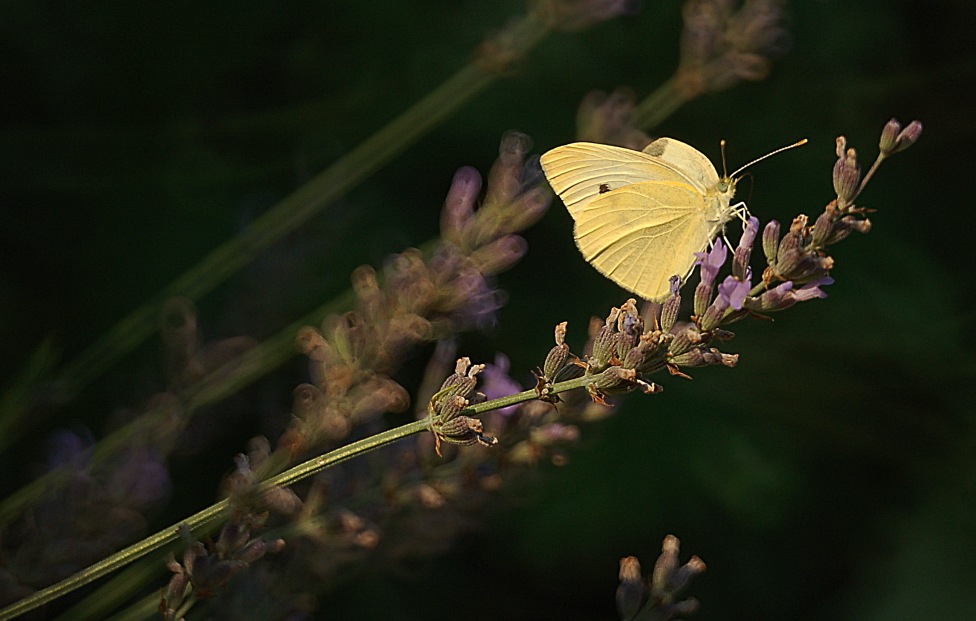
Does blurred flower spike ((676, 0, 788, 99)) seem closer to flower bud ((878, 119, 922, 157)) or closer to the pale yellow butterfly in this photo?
the pale yellow butterfly

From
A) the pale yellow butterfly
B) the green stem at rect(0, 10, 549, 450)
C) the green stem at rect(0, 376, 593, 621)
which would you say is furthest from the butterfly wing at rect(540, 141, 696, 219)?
the green stem at rect(0, 376, 593, 621)

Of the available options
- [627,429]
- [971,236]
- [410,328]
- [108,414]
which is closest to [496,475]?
[410,328]

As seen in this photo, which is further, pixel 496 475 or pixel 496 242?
pixel 496 242

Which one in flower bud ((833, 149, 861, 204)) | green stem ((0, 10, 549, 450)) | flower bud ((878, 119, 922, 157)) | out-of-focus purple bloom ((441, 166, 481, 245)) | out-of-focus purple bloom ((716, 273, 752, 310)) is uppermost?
green stem ((0, 10, 549, 450))

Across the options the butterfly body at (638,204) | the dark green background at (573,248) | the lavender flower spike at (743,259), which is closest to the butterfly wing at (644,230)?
the butterfly body at (638,204)

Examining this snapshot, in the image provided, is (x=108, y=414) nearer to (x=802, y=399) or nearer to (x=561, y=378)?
(x=561, y=378)

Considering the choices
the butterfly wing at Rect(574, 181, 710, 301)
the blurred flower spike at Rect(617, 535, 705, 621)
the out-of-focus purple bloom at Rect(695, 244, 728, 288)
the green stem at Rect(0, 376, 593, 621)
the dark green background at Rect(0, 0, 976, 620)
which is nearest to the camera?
the green stem at Rect(0, 376, 593, 621)

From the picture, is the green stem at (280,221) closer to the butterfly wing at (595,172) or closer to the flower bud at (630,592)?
the butterfly wing at (595,172)

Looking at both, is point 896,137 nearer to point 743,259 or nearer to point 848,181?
point 848,181

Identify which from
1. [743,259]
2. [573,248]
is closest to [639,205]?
[743,259]
